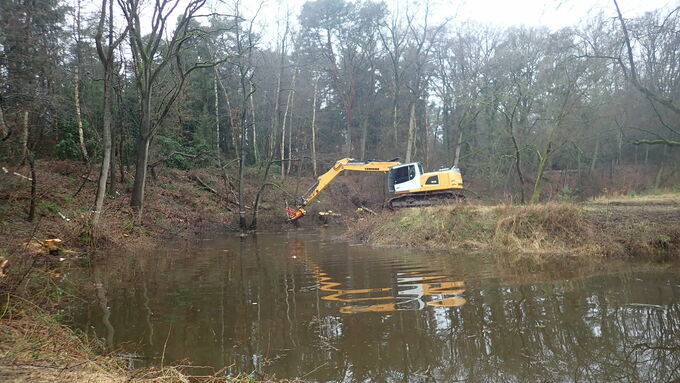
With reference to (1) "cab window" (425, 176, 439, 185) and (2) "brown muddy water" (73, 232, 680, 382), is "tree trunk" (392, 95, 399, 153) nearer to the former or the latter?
(1) "cab window" (425, 176, 439, 185)

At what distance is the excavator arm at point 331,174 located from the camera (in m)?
21.6

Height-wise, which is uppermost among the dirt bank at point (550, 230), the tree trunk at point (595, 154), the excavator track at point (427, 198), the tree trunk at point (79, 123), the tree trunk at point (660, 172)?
the tree trunk at point (79, 123)

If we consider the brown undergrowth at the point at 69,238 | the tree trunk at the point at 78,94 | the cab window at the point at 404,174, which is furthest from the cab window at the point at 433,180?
the tree trunk at the point at 78,94

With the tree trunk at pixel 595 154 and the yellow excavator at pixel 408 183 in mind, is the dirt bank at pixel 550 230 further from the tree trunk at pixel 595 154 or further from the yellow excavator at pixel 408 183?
the tree trunk at pixel 595 154

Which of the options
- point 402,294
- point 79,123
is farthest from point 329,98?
point 402,294

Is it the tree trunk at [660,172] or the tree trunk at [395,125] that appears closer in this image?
the tree trunk at [660,172]

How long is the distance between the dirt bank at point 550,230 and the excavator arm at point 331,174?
24.4 ft

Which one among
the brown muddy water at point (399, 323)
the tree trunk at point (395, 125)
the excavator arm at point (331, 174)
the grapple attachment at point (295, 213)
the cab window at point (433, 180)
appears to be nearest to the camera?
the brown muddy water at point (399, 323)

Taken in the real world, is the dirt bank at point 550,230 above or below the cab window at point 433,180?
below

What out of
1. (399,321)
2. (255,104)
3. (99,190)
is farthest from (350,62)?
(399,321)

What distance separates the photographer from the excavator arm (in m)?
21.6

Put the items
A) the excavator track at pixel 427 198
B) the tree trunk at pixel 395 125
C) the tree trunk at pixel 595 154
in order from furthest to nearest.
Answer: the tree trunk at pixel 395 125
the tree trunk at pixel 595 154
the excavator track at pixel 427 198

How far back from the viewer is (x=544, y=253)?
11.0 meters

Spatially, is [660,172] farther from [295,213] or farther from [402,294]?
[402,294]
